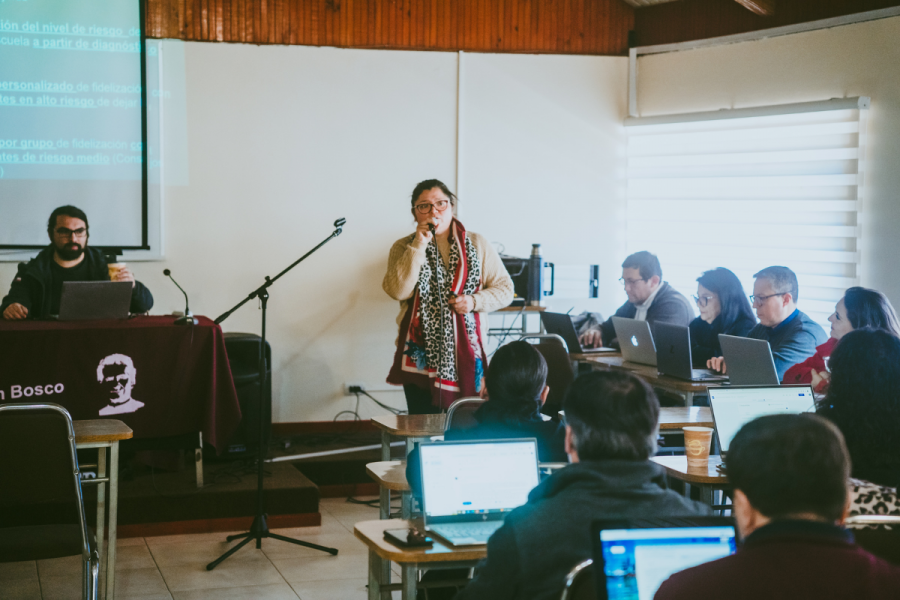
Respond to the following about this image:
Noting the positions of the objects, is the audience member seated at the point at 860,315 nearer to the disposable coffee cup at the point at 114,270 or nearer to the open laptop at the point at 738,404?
the open laptop at the point at 738,404

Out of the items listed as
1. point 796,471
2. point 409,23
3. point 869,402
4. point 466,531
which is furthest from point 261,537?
point 409,23

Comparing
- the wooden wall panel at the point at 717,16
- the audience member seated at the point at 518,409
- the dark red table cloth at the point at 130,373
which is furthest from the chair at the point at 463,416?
the wooden wall panel at the point at 717,16

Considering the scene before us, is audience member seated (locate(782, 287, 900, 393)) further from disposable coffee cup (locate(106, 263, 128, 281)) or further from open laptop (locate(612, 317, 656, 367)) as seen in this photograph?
disposable coffee cup (locate(106, 263, 128, 281))

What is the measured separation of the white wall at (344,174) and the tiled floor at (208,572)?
6.77ft

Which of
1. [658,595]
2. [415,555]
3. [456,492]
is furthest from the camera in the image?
[456,492]

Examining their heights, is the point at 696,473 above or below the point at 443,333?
below

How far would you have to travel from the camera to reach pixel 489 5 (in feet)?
21.6

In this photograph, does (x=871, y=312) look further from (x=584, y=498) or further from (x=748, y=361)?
(x=584, y=498)

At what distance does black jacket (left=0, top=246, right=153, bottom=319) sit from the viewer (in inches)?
176

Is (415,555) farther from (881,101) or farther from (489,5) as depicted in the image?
(489,5)

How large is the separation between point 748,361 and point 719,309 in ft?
2.83

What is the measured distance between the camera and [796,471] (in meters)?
1.34

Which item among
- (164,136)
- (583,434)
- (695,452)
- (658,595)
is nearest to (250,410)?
(164,136)

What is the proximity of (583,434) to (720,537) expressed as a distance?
12.8 inches
